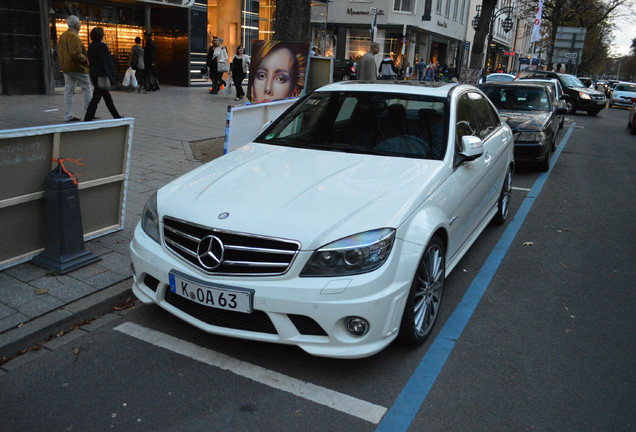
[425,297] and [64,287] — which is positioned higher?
[425,297]

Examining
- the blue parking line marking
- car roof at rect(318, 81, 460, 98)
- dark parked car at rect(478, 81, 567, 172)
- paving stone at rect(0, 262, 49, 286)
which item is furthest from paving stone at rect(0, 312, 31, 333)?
dark parked car at rect(478, 81, 567, 172)

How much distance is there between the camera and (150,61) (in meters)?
18.2

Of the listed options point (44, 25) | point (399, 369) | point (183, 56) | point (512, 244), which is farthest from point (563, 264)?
point (183, 56)

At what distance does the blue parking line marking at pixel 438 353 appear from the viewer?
2859mm

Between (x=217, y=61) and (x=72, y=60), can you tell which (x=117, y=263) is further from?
(x=217, y=61)

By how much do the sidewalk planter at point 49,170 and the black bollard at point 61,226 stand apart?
119 millimetres

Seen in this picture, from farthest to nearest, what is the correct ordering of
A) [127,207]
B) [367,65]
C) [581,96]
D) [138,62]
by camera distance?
1. [581,96]
2. [138,62]
3. [367,65]
4. [127,207]

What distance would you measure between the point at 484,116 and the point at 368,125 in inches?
66.5

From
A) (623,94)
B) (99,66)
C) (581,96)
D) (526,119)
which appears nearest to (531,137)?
(526,119)

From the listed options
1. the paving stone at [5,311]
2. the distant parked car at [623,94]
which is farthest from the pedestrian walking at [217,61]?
the distant parked car at [623,94]

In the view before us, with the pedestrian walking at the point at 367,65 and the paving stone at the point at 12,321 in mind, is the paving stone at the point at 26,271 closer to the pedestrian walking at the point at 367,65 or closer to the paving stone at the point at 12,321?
the paving stone at the point at 12,321

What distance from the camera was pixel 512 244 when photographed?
5.76 metres

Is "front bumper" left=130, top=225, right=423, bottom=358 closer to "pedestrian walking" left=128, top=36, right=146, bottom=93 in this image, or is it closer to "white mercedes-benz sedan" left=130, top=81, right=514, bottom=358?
"white mercedes-benz sedan" left=130, top=81, right=514, bottom=358

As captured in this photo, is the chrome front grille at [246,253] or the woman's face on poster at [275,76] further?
the woman's face on poster at [275,76]
